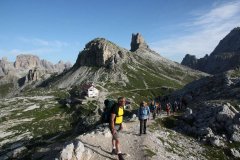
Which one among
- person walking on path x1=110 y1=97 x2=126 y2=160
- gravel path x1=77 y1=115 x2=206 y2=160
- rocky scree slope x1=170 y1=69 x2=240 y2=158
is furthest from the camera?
rocky scree slope x1=170 y1=69 x2=240 y2=158

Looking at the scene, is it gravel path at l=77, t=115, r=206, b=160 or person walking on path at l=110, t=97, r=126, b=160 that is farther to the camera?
gravel path at l=77, t=115, r=206, b=160

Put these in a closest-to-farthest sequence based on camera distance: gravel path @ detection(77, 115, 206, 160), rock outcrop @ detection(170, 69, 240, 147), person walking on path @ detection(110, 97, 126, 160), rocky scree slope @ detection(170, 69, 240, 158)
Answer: person walking on path @ detection(110, 97, 126, 160) → gravel path @ detection(77, 115, 206, 160) → rocky scree slope @ detection(170, 69, 240, 158) → rock outcrop @ detection(170, 69, 240, 147)

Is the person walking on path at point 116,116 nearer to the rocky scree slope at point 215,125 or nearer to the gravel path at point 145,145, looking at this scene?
the gravel path at point 145,145

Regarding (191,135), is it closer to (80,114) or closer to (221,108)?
(221,108)

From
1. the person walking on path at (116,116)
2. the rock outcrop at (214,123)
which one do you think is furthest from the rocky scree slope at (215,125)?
the person walking on path at (116,116)

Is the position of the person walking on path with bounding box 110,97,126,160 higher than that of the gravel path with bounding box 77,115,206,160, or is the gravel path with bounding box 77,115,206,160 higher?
the person walking on path with bounding box 110,97,126,160

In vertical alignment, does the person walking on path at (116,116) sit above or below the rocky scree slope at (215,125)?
above

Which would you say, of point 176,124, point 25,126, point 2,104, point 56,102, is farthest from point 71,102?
point 176,124

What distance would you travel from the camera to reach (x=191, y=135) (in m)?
37.7

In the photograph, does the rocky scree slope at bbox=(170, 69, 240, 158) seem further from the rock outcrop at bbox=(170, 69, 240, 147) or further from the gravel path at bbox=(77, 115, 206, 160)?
the gravel path at bbox=(77, 115, 206, 160)

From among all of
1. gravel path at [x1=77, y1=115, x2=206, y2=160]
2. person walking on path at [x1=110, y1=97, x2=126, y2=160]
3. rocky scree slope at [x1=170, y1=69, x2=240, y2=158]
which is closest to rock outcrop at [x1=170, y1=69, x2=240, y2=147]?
rocky scree slope at [x1=170, y1=69, x2=240, y2=158]

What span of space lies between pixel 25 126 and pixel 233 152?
119354 mm

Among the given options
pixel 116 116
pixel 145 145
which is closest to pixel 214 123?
pixel 145 145

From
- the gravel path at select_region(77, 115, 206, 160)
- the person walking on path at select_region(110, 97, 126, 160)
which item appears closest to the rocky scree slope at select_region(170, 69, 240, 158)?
the gravel path at select_region(77, 115, 206, 160)
